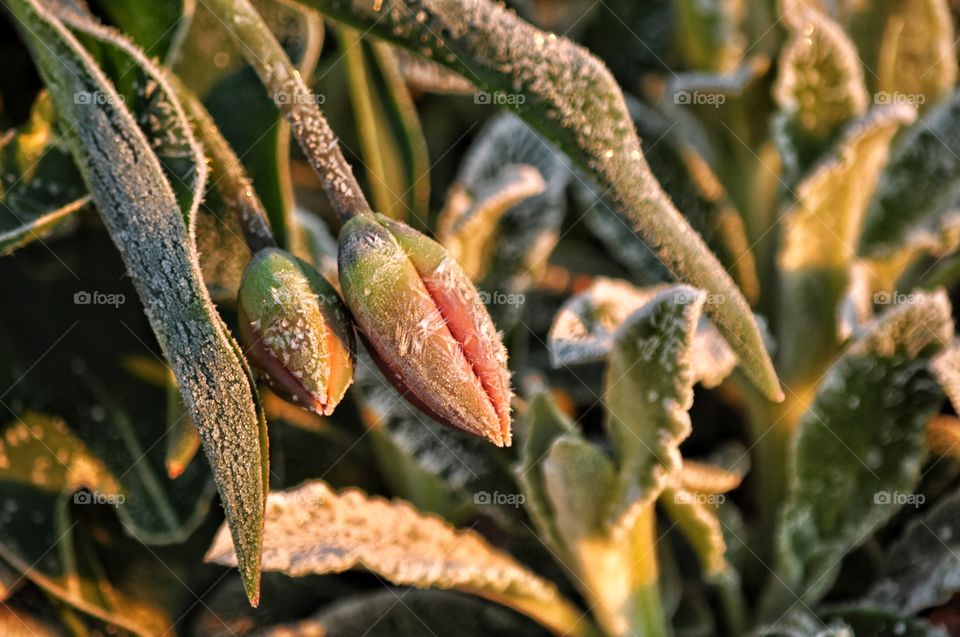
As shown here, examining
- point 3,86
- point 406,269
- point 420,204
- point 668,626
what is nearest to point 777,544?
point 668,626

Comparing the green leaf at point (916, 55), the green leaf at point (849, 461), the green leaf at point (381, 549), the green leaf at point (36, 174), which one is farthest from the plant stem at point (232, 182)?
the green leaf at point (916, 55)

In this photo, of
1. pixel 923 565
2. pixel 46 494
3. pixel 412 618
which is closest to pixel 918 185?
pixel 923 565

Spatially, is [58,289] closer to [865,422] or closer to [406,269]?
[406,269]
